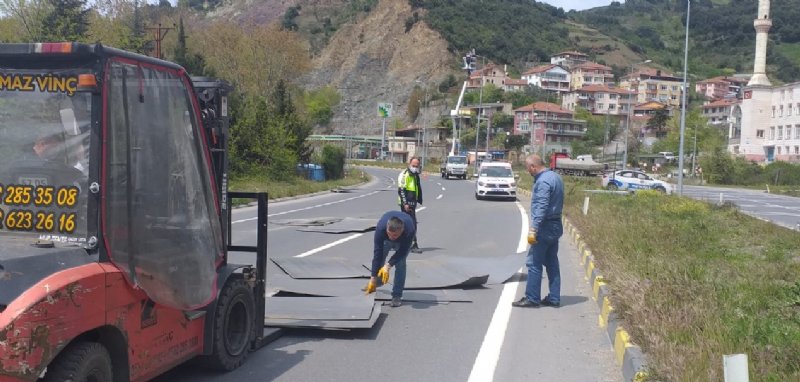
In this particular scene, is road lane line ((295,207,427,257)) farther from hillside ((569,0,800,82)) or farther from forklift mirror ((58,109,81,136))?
hillside ((569,0,800,82))

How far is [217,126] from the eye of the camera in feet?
19.7

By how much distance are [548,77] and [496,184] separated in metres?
117

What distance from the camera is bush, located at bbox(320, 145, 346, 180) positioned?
48188 millimetres

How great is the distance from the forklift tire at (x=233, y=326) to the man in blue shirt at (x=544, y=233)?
A: 3.87 meters

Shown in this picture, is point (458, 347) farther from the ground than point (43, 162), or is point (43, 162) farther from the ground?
point (43, 162)

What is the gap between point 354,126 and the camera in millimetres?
136125

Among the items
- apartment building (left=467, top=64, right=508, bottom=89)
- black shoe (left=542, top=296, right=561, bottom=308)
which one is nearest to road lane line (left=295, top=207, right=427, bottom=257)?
black shoe (left=542, top=296, right=561, bottom=308)

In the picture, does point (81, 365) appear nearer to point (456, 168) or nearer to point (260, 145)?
point (260, 145)

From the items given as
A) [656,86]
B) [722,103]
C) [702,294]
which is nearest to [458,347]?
[702,294]

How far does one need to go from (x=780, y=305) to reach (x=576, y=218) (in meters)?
11.9

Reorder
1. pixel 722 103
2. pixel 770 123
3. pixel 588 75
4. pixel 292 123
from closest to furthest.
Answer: pixel 292 123 < pixel 770 123 < pixel 722 103 < pixel 588 75

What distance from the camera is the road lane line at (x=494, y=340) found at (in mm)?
6336

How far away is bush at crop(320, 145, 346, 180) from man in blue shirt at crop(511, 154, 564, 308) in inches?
1538

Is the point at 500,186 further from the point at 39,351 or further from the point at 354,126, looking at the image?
the point at 354,126
